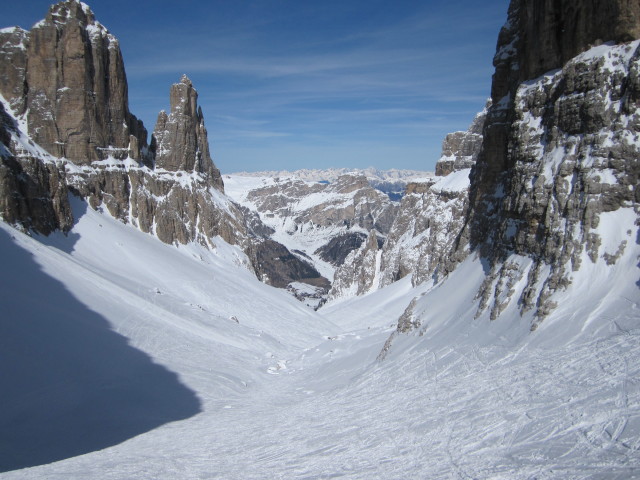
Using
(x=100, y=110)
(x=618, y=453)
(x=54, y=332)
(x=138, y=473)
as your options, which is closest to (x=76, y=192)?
(x=100, y=110)

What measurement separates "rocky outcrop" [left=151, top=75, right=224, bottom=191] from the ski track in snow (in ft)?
172

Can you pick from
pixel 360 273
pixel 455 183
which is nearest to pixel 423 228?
pixel 455 183

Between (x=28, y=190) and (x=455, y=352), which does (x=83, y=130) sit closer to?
(x=28, y=190)

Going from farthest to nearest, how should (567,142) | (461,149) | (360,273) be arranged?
(360,273) < (461,149) < (567,142)

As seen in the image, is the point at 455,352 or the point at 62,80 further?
the point at 62,80

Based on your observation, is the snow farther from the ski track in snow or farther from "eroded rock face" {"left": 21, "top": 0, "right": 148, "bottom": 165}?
"eroded rock face" {"left": 21, "top": 0, "right": 148, "bottom": 165}

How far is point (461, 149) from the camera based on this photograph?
105 metres

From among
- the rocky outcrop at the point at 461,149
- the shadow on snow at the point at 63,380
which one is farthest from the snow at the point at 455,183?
the shadow on snow at the point at 63,380

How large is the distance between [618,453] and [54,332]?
29634 mm

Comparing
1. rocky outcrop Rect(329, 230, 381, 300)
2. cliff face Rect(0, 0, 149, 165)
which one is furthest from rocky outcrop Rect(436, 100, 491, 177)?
cliff face Rect(0, 0, 149, 165)

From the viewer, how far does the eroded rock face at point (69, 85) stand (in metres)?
68.6

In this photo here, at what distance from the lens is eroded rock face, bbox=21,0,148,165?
68.6m

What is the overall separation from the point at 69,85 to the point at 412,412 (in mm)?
72875

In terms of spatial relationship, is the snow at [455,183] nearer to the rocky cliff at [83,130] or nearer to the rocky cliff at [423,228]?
the rocky cliff at [423,228]
